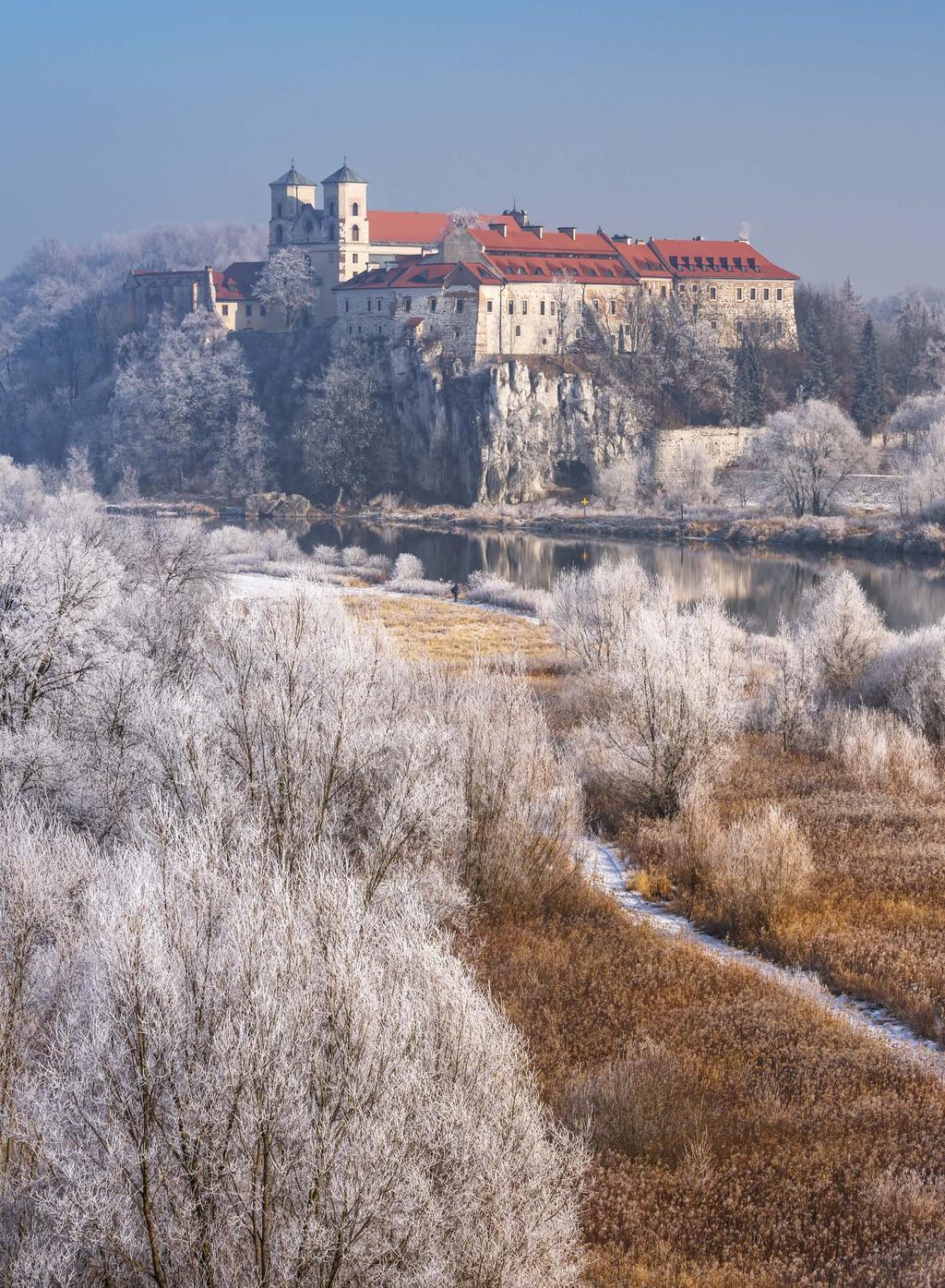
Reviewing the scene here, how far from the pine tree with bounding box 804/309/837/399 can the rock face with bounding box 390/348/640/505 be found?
9.80 meters

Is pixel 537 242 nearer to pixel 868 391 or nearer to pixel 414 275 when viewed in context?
pixel 414 275

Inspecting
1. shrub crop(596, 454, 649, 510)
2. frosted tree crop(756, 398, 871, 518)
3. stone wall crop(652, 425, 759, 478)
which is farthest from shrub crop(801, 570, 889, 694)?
stone wall crop(652, 425, 759, 478)

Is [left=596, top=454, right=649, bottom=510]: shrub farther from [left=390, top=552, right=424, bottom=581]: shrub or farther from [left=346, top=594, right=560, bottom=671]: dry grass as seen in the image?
[left=346, top=594, right=560, bottom=671]: dry grass

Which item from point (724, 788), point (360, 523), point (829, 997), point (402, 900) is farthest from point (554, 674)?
point (360, 523)

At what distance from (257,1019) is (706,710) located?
12.2 metres

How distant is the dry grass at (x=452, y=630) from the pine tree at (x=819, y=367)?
38177 mm

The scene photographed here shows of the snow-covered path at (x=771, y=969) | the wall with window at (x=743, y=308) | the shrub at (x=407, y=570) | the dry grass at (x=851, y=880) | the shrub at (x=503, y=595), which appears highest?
the wall with window at (x=743, y=308)

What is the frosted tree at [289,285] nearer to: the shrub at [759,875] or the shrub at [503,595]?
the shrub at [503,595]

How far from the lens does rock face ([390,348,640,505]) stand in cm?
6994

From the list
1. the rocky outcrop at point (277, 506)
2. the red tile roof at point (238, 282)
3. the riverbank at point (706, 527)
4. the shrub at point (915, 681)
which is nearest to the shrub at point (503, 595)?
the riverbank at point (706, 527)

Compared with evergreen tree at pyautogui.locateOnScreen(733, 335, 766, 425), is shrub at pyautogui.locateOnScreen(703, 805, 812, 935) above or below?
below

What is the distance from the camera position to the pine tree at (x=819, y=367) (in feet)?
238

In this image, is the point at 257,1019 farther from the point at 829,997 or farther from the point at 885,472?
the point at 885,472

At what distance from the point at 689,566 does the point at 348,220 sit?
3852cm
